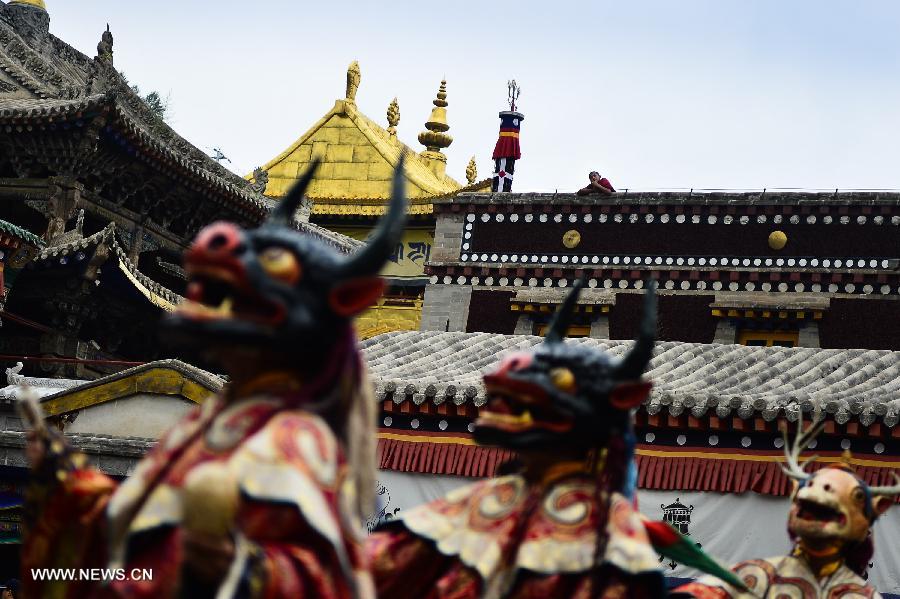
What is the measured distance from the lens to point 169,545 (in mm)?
4684

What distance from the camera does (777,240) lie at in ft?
82.7

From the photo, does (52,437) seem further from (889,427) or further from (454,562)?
(889,427)

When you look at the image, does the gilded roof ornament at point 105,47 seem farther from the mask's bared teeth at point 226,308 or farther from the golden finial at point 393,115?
the mask's bared teeth at point 226,308

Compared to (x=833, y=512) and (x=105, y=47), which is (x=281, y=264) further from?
(x=105, y=47)

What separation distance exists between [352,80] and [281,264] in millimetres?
39043

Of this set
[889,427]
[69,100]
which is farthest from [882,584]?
[69,100]

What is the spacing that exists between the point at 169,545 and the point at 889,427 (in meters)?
11.7

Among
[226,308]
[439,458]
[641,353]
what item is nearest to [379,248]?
[226,308]

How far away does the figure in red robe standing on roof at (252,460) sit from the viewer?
4488 mm

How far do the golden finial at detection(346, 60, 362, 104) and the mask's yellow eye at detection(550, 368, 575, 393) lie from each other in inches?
1455

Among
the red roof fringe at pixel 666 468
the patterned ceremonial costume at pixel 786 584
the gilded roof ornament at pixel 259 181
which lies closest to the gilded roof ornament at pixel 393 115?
the gilded roof ornament at pixel 259 181

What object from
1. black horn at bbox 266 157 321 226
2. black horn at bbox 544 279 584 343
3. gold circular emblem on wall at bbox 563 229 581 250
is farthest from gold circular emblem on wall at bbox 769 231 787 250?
A: black horn at bbox 266 157 321 226

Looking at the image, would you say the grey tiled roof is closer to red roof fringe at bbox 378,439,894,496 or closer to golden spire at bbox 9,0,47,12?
red roof fringe at bbox 378,439,894,496

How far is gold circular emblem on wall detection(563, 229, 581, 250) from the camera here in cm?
2650
